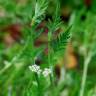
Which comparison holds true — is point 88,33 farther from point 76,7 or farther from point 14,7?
point 76,7

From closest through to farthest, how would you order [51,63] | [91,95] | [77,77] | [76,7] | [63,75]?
1. [51,63]
2. [91,95]
3. [77,77]
4. [63,75]
5. [76,7]

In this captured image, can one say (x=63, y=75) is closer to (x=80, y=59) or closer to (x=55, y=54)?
(x=80, y=59)

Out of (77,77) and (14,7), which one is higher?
(14,7)

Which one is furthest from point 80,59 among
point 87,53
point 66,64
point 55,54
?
point 55,54

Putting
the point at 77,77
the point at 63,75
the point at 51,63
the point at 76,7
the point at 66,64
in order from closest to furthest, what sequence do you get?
the point at 51,63 → the point at 77,77 → the point at 63,75 → the point at 66,64 → the point at 76,7

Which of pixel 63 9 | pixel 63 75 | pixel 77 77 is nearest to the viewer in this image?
pixel 77 77

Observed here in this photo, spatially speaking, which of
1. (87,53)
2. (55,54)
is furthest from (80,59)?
(55,54)

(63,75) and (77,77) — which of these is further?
(63,75)

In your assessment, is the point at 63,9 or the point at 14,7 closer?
the point at 14,7

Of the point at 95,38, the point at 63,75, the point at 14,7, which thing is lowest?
the point at 63,75
